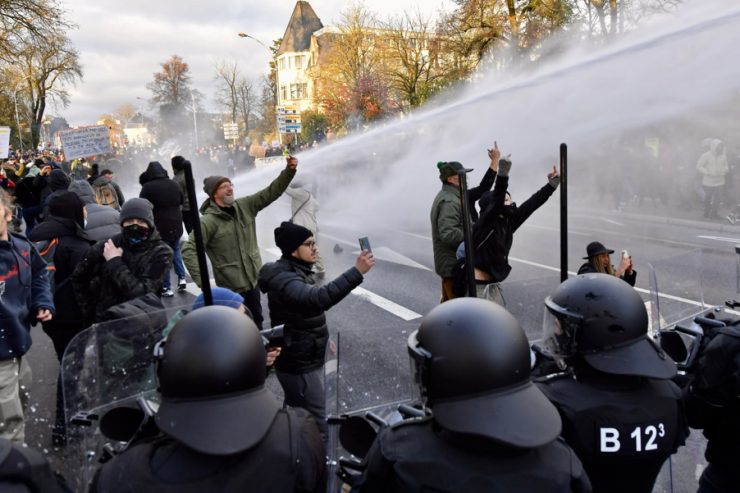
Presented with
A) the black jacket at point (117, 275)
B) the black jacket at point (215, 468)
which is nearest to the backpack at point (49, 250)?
the black jacket at point (117, 275)

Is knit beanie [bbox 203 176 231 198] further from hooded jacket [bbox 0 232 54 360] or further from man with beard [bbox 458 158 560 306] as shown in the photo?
man with beard [bbox 458 158 560 306]

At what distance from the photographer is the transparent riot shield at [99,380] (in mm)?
2172

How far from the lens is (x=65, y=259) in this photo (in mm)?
4375

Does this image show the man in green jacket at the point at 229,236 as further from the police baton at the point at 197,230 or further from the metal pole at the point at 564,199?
the metal pole at the point at 564,199

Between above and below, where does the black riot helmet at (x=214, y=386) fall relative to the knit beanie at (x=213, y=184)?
below

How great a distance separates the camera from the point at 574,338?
7.15ft

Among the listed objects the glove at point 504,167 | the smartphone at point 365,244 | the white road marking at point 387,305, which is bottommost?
the white road marking at point 387,305

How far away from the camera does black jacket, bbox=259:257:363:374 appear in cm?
332

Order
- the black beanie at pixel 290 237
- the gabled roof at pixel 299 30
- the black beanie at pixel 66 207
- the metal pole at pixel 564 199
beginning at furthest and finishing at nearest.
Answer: the gabled roof at pixel 299 30, the black beanie at pixel 66 207, the black beanie at pixel 290 237, the metal pole at pixel 564 199

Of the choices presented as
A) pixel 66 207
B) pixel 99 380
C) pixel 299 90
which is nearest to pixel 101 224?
pixel 66 207

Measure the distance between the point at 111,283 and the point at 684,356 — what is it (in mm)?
3451

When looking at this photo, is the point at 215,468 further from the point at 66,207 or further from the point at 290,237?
the point at 66,207

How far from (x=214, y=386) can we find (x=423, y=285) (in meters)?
7.00

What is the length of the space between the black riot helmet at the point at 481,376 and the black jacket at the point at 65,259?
338 centimetres
